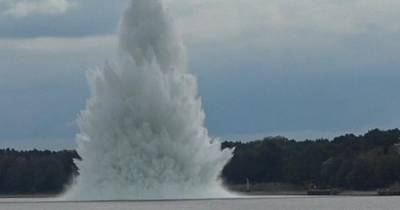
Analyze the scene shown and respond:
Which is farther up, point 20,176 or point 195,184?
point 20,176

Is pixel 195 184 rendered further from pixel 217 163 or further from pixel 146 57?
pixel 146 57

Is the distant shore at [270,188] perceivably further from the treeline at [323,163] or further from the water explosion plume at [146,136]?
the water explosion plume at [146,136]

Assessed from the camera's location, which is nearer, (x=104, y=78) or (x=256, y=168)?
(x=104, y=78)

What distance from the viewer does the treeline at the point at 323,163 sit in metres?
130

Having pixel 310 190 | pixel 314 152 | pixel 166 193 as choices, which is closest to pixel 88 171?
pixel 166 193

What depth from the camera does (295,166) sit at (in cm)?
14050

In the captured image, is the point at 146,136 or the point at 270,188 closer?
the point at 146,136

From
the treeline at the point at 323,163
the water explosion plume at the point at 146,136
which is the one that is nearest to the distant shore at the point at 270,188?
the treeline at the point at 323,163

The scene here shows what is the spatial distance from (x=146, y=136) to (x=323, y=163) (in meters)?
49.9

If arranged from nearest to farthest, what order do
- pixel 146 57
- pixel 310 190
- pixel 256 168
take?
pixel 146 57
pixel 310 190
pixel 256 168

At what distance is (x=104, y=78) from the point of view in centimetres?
9244

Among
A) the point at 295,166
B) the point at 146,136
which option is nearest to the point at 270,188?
the point at 295,166

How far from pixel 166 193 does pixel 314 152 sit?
55.3 metres

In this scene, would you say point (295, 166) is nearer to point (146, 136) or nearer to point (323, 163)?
point (323, 163)
